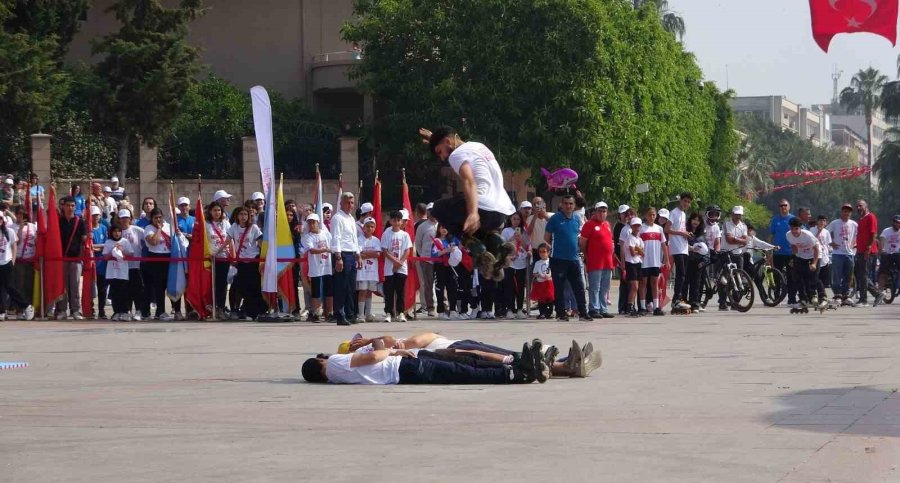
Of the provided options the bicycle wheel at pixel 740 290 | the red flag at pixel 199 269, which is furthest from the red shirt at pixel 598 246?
the red flag at pixel 199 269

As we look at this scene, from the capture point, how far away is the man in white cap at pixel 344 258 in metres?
20.5

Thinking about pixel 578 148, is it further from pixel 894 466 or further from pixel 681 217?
pixel 894 466

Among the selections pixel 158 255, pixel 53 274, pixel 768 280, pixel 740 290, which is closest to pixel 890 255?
pixel 768 280

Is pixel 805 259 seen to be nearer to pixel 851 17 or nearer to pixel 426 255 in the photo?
pixel 426 255

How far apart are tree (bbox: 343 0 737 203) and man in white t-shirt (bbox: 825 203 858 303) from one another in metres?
21.9

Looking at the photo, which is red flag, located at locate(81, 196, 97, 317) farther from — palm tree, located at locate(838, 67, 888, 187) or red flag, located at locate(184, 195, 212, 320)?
Result: palm tree, located at locate(838, 67, 888, 187)

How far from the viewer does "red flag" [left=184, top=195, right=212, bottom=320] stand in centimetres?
2232

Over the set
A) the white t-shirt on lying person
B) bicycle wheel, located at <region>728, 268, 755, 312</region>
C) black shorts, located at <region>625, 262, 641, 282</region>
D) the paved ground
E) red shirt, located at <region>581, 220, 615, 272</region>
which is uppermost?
red shirt, located at <region>581, 220, 615, 272</region>

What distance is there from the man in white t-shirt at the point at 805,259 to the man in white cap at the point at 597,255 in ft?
12.3

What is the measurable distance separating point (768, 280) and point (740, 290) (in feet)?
5.36

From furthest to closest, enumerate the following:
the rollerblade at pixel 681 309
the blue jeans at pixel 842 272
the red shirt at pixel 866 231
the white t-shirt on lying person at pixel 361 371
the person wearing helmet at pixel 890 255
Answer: the person wearing helmet at pixel 890 255 < the blue jeans at pixel 842 272 < the red shirt at pixel 866 231 < the rollerblade at pixel 681 309 < the white t-shirt on lying person at pixel 361 371

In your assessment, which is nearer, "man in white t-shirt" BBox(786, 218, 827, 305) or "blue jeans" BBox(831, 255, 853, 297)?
"man in white t-shirt" BBox(786, 218, 827, 305)

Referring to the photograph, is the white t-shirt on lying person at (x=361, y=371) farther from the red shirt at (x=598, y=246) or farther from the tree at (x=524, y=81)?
the tree at (x=524, y=81)

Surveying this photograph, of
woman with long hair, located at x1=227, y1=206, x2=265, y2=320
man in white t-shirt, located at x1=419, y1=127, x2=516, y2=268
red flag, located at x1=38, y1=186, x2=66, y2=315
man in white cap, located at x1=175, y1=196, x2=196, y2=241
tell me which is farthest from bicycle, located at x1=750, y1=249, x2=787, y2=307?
man in white t-shirt, located at x1=419, y1=127, x2=516, y2=268
